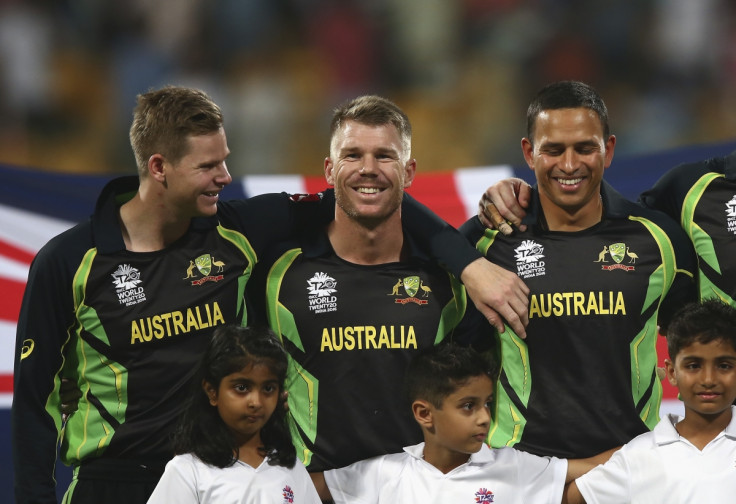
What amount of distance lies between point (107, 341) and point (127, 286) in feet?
0.65

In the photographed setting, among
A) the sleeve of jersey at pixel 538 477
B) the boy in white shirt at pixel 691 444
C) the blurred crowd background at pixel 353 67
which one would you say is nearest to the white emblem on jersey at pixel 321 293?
the sleeve of jersey at pixel 538 477

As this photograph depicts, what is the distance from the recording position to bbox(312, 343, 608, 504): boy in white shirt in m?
3.56

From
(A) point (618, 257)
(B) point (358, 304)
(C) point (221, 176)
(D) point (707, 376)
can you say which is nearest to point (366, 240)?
(B) point (358, 304)

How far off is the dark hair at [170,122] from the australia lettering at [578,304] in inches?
51.2

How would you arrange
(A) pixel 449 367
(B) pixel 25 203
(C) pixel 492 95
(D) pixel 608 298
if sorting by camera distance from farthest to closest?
(C) pixel 492 95 < (B) pixel 25 203 < (D) pixel 608 298 < (A) pixel 449 367

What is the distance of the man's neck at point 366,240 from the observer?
3896mm

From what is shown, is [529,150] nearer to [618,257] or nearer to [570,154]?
[570,154]

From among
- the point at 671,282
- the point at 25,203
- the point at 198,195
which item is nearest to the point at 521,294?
the point at 671,282

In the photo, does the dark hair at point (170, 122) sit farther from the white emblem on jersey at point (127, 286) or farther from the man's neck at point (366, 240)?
the man's neck at point (366, 240)

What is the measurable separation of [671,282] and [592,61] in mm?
5240

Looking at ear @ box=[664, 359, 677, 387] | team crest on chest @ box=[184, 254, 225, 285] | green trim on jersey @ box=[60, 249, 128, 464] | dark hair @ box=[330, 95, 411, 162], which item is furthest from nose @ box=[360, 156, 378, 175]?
ear @ box=[664, 359, 677, 387]

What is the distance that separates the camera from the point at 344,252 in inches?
155

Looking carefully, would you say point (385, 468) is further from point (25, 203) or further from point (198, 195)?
point (25, 203)

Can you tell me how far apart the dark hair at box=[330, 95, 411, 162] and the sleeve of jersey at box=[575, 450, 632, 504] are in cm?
126
